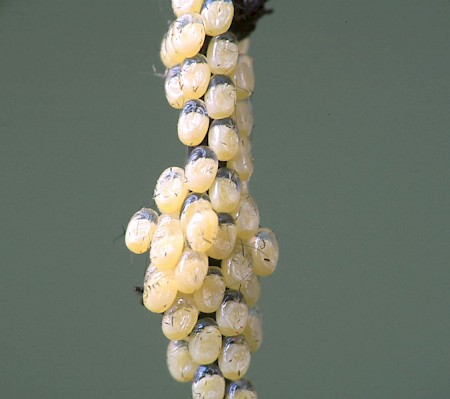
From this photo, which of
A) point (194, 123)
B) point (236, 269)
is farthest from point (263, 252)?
point (194, 123)

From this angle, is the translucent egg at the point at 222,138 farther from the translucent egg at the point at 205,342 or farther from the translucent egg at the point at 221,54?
the translucent egg at the point at 205,342

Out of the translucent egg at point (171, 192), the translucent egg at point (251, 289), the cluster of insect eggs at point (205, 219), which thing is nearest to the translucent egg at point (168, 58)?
the cluster of insect eggs at point (205, 219)

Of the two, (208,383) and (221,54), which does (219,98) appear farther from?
(208,383)

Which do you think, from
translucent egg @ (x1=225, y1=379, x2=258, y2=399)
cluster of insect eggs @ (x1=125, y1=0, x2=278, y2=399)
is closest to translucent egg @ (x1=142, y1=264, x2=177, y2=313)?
cluster of insect eggs @ (x1=125, y1=0, x2=278, y2=399)

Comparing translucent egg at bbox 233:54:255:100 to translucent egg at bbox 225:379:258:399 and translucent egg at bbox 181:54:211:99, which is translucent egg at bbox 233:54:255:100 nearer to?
translucent egg at bbox 181:54:211:99

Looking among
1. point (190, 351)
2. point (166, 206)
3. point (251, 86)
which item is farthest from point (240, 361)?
point (251, 86)

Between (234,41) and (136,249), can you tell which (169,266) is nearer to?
(136,249)
